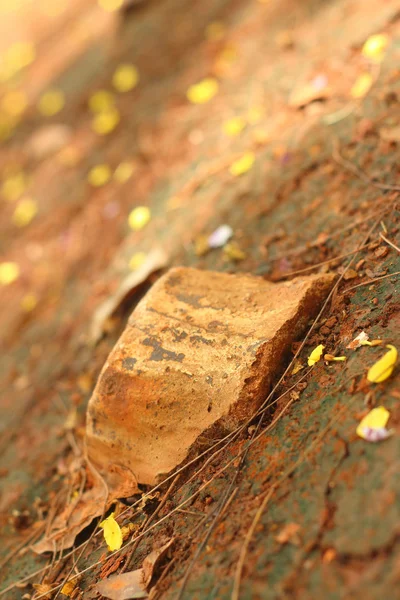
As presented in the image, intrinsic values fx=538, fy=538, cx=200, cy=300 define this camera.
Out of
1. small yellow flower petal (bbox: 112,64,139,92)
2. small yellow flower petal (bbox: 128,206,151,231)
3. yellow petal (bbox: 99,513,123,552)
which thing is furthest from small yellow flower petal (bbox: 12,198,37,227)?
yellow petal (bbox: 99,513,123,552)

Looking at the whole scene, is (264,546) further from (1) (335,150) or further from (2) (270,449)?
(1) (335,150)

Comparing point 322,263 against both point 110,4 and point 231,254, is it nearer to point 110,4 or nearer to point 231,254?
point 231,254

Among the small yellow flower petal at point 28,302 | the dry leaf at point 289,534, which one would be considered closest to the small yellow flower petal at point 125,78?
the small yellow flower petal at point 28,302

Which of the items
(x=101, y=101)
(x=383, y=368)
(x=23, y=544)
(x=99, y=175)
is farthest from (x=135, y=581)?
(x=101, y=101)

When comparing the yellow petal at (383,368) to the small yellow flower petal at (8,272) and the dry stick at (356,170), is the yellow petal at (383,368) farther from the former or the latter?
the small yellow flower petal at (8,272)

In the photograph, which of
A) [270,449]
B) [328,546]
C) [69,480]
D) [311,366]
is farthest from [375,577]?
[69,480]
